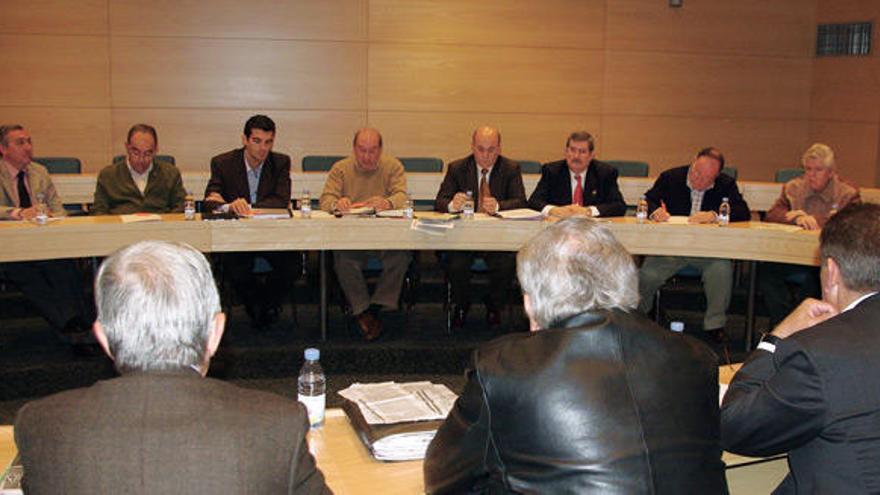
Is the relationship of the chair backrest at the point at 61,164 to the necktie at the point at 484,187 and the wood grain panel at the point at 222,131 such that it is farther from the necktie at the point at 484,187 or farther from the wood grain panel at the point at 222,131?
the necktie at the point at 484,187

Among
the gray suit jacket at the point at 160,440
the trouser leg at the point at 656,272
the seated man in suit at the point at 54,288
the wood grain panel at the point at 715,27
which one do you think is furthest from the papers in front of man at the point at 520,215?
the wood grain panel at the point at 715,27

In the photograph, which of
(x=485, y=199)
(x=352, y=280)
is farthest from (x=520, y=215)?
(x=352, y=280)

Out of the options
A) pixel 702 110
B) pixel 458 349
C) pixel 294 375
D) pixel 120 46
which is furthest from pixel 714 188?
pixel 120 46

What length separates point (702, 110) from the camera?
895 cm

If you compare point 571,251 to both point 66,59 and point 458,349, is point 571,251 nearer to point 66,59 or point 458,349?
point 458,349

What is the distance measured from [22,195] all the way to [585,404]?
4589 millimetres

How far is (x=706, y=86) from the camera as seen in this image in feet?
29.3

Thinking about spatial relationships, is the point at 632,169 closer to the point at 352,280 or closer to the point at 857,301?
the point at 352,280

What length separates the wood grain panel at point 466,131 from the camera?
842cm

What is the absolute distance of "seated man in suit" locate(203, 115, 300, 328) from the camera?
5188 mm

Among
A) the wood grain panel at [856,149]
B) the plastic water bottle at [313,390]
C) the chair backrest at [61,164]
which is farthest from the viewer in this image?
the wood grain panel at [856,149]

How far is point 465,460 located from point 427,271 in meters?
4.78

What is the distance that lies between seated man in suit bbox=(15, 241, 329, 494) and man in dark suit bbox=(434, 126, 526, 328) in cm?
376

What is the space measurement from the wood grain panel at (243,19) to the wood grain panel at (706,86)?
2597 mm
